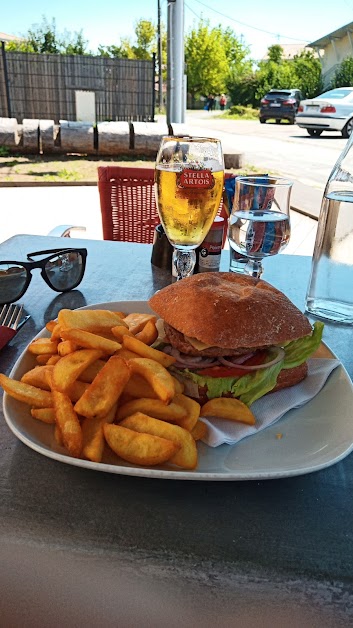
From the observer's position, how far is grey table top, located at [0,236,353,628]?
0.70 metres

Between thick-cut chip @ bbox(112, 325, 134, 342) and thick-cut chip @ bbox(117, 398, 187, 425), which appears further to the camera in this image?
thick-cut chip @ bbox(112, 325, 134, 342)

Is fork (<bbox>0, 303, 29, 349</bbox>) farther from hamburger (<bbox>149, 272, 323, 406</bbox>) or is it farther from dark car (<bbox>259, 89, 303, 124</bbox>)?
dark car (<bbox>259, 89, 303, 124</bbox>)

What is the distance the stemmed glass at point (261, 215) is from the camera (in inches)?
64.0

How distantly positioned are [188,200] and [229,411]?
0.74m

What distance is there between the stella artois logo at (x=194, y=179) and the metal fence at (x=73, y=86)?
509 inches

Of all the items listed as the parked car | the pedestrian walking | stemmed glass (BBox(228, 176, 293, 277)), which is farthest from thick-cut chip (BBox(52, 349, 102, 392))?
the pedestrian walking

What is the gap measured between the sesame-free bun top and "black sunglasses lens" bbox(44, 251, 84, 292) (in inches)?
22.8

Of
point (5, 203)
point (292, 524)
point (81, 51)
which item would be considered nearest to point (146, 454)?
point (292, 524)

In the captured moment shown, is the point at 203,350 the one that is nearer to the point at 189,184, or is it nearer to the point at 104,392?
the point at 104,392

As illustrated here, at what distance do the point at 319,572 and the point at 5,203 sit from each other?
7.37 m

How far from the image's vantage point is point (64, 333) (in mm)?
1044

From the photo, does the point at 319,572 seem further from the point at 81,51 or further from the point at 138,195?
the point at 81,51

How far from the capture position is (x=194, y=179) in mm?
1496

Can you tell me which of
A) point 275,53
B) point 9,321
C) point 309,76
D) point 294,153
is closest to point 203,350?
point 9,321
